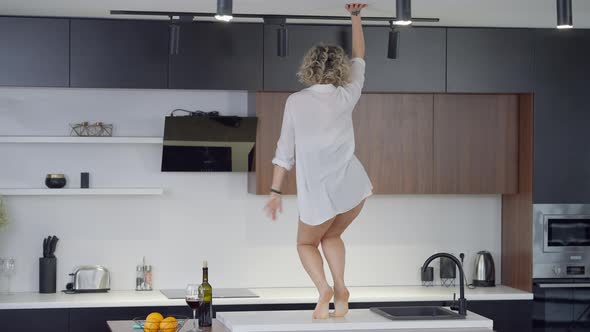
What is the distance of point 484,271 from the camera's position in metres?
6.32

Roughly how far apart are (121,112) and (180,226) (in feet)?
2.76

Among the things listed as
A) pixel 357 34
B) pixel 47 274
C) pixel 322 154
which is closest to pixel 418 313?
pixel 322 154

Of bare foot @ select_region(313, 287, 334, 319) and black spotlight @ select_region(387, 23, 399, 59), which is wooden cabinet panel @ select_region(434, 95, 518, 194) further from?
bare foot @ select_region(313, 287, 334, 319)

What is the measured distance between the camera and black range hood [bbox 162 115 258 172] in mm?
5910

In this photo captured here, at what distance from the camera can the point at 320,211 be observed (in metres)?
4.08

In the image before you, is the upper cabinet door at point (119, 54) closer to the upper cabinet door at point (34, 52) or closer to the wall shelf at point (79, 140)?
the upper cabinet door at point (34, 52)

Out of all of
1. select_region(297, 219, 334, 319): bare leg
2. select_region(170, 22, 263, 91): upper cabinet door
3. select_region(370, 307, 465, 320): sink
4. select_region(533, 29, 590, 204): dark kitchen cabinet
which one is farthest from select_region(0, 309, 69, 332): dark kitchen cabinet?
select_region(533, 29, 590, 204): dark kitchen cabinet

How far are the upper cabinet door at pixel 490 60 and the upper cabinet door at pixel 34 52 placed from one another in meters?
2.41

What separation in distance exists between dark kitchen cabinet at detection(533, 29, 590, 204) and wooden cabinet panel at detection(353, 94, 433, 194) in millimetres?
713

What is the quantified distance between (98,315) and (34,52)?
1.61 meters

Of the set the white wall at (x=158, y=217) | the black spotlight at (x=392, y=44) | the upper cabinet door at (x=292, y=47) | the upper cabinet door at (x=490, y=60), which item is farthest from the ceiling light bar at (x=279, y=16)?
the white wall at (x=158, y=217)

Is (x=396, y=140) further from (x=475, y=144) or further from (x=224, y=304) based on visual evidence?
(x=224, y=304)

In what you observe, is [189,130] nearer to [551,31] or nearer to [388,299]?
[388,299]

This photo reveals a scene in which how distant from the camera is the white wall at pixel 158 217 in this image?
19.7 ft
